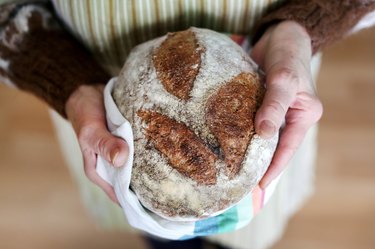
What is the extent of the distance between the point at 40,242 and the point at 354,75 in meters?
1.17

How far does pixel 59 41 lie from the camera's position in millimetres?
858

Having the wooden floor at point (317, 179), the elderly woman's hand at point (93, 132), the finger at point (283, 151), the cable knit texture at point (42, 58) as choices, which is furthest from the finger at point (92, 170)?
the wooden floor at point (317, 179)

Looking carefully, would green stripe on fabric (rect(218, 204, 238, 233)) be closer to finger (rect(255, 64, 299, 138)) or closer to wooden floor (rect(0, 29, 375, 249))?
finger (rect(255, 64, 299, 138))

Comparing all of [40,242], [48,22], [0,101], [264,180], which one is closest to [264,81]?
[264,180]

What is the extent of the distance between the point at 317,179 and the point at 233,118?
102 centimetres

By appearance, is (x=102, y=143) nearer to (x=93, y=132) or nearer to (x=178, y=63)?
(x=93, y=132)

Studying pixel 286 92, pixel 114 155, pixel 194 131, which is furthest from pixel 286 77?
pixel 114 155

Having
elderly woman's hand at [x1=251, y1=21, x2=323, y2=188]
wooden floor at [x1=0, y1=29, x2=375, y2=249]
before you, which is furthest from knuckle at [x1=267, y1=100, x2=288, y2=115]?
wooden floor at [x1=0, y1=29, x2=375, y2=249]

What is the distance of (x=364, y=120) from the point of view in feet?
5.65

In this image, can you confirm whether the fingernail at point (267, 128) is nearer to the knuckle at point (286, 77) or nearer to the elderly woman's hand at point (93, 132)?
the knuckle at point (286, 77)

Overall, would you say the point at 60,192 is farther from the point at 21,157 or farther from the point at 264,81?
the point at 264,81

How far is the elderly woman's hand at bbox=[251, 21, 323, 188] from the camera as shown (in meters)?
0.66

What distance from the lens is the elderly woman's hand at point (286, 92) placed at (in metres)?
0.66

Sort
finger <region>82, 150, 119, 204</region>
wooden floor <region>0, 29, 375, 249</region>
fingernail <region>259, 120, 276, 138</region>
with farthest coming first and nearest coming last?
wooden floor <region>0, 29, 375, 249</region> < finger <region>82, 150, 119, 204</region> < fingernail <region>259, 120, 276, 138</region>
